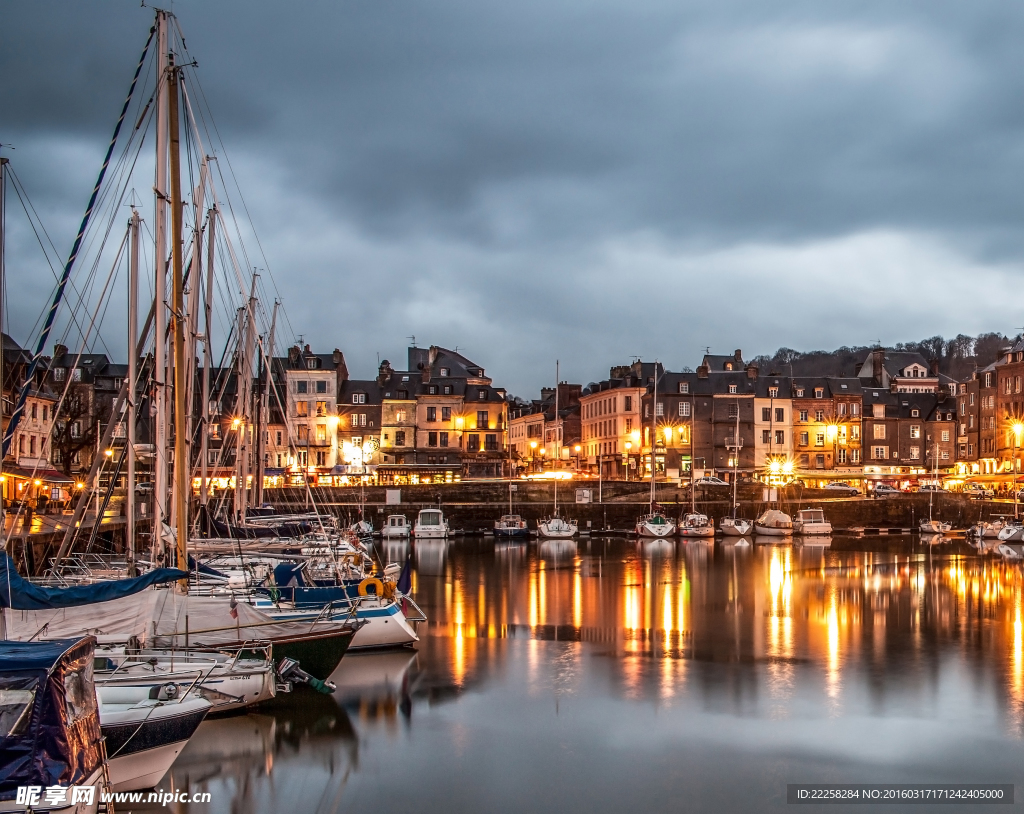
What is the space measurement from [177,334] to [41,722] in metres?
10.1

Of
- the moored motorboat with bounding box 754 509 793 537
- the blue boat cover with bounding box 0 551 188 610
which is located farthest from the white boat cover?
the blue boat cover with bounding box 0 551 188 610

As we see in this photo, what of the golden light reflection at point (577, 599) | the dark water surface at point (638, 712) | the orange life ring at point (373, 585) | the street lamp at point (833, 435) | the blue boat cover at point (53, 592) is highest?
the street lamp at point (833, 435)

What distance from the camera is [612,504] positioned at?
255 feet

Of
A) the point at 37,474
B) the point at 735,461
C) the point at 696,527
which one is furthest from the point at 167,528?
the point at 735,461

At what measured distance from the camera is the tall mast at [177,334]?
64.3 ft

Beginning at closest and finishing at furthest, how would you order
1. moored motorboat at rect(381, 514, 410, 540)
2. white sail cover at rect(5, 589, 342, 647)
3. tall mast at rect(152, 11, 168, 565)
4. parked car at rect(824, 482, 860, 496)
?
white sail cover at rect(5, 589, 342, 647)
tall mast at rect(152, 11, 168, 565)
moored motorboat at rect(381, 514, 410, 540)
parked car at rect(824, 482, 860, 496)

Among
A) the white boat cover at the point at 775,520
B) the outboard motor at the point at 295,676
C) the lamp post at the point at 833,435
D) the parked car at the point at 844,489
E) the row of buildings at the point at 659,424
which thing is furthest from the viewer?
the lamp post at the point at 833,435

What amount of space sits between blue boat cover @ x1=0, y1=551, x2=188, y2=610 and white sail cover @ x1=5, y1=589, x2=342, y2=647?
45 cm

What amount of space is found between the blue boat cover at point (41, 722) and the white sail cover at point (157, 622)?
633 cm

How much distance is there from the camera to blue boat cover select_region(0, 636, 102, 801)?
1059cm

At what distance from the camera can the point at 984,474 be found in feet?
309

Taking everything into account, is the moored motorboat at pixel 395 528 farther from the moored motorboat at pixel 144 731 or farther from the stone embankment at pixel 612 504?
the moored motorboat at pixel 144 731

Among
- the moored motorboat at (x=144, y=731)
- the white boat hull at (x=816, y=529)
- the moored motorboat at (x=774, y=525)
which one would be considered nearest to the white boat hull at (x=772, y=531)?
the moored motorboat at (x=774, y=525)

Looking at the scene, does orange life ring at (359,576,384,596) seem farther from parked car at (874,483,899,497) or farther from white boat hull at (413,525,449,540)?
parked car at (874,483,899,497)
